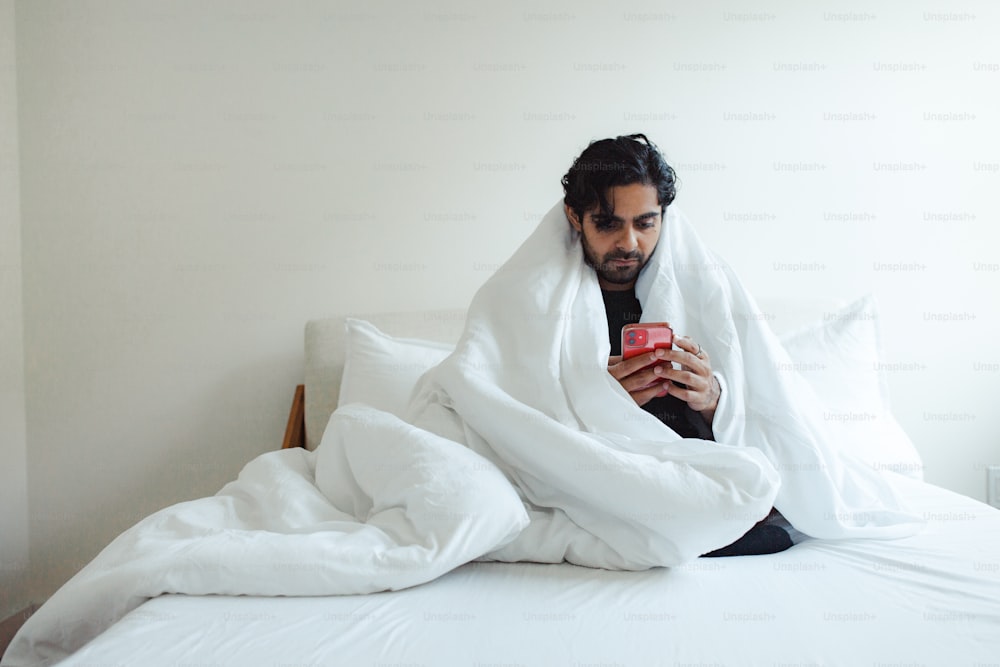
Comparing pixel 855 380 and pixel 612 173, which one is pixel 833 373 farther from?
pixel 612 173

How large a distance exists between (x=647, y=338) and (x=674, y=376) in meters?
0.09

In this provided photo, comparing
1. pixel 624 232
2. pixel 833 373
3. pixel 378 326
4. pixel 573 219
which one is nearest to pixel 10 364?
pixel 378 326

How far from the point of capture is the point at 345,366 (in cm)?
208

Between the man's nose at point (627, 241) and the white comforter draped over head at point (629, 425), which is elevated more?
the man's nose at point (627, 241)

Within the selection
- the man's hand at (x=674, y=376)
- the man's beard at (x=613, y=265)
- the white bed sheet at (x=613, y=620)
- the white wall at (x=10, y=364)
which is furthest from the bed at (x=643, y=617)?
the white wall at (x=10, y=364)

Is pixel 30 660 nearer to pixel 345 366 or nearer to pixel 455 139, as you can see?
pixel 345 366

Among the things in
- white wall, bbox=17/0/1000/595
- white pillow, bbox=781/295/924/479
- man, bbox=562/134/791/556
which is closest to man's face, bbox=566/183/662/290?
man, bbox=562/134/791/556

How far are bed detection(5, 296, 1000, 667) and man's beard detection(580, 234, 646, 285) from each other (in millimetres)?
662

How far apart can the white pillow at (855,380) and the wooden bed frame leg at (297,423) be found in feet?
4.55

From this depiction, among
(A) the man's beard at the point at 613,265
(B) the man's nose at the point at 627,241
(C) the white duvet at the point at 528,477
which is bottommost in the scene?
(C) the white duvet at the point at 528,477

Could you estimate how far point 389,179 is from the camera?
239cm

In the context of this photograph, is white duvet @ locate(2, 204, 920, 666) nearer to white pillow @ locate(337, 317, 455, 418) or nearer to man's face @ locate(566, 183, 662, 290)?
man's face @ locate(566, 183, 662, 290)

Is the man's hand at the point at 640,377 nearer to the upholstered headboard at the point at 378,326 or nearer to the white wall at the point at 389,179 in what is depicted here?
the upholstered headboard at the point at 378,326

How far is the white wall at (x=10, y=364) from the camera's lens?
90.9 inches
